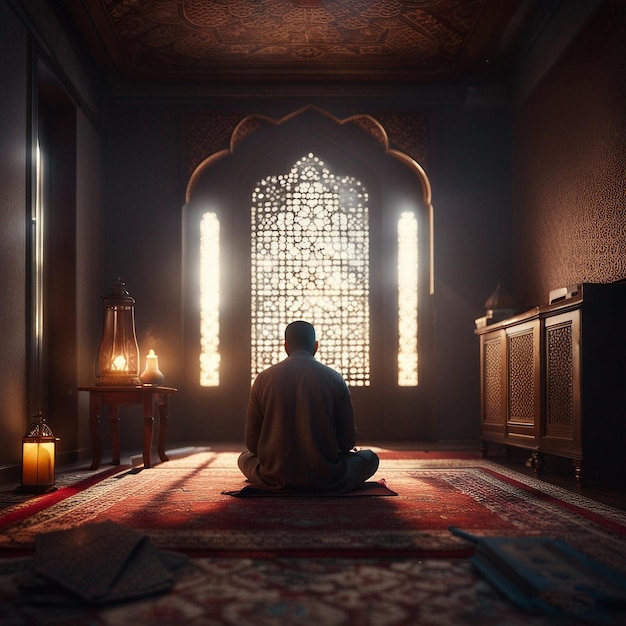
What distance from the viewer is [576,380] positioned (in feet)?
13.0

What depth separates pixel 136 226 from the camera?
22.1 feet

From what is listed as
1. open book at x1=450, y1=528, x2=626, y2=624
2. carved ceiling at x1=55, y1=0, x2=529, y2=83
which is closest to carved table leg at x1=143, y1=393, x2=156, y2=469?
carved ceiling at x1=55, y1=0, x2=529, y2=83

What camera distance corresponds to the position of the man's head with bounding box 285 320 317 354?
373 centimetres

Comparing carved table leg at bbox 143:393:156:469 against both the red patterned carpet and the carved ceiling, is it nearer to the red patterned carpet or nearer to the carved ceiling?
the red patterned carpet

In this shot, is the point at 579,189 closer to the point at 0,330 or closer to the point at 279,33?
the point at 279,33

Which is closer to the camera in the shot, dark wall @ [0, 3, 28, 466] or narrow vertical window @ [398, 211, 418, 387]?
dark wall @ [0, 3, 28, 466]

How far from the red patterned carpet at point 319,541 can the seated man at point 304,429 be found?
15cm

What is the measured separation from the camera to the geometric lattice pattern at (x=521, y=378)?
4707mm

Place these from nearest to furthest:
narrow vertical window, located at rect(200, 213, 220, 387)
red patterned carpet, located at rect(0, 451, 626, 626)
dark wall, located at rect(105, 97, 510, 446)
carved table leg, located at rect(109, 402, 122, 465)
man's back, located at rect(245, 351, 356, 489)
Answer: red patterned carpet, located at rect(0, 451, 626, 626) → man's back, located at rect(245, 351, 356, 489) → carved table leg, located at rect(109, 402, 122, 465) → dark wall, located at rect(105, 97, 510, 446) → narrow vertical window, located at rect(200, 213, 220, 387)

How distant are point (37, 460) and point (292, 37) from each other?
3.83 m

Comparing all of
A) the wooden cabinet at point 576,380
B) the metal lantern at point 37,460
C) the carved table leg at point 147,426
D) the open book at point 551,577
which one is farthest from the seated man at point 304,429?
the carved table leg at point 147,426

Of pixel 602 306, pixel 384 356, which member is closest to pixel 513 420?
pixel 602 306

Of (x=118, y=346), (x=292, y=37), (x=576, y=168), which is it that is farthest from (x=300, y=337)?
(x=292, y=37)

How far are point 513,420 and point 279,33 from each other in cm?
339
